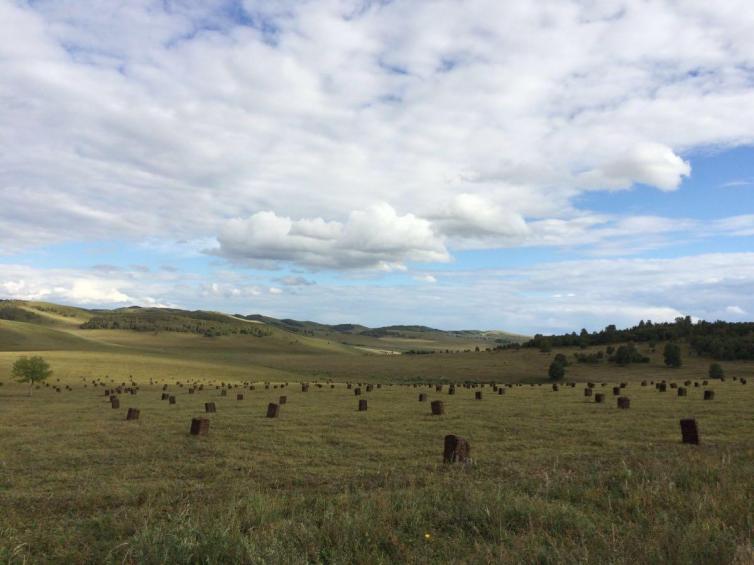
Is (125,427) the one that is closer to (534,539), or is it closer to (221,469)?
(221,469)

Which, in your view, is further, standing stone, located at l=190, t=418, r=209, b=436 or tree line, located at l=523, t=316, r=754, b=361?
tree line, located at l=523, t=316, r=754, b=361

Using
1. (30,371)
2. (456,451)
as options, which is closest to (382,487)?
(456,451)

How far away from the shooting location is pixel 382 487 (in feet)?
29.3

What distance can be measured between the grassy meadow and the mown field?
0.12 ft

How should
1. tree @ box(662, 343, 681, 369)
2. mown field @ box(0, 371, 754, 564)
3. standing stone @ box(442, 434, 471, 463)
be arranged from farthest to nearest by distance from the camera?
tree @ box(662, 343, 681, 369)
standing stone @ box(442, 434, 471, 463)
mown field @ box(0, 371, 754, 564)

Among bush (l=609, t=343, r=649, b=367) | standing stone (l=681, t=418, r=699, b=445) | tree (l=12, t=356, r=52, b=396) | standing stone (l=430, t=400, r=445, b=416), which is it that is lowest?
tree (l=12, t=356, r=52, b=396)

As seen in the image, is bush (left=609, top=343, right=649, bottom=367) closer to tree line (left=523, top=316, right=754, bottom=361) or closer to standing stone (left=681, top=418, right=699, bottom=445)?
tree line (left=523, top=316, right=754, bottom=361)

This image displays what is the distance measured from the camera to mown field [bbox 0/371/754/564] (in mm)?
5562

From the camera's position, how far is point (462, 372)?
7500 cm

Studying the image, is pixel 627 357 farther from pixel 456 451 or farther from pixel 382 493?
pixel 382 493

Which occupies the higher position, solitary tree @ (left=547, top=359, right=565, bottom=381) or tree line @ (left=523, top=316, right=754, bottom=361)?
tree line @ (left=523, top=316, right=754, bottom=361)

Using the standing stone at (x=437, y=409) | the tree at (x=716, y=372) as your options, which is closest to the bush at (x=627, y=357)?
the tree at (x=716, y=372)

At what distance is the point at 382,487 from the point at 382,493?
3.40 ft

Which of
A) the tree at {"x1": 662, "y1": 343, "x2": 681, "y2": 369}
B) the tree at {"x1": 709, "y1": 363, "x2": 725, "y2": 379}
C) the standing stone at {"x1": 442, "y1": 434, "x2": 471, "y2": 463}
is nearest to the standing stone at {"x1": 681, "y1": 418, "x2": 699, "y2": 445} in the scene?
the standing stone at {"x1": 442, "y1": 434, "x2": 471, "y2": 463}
